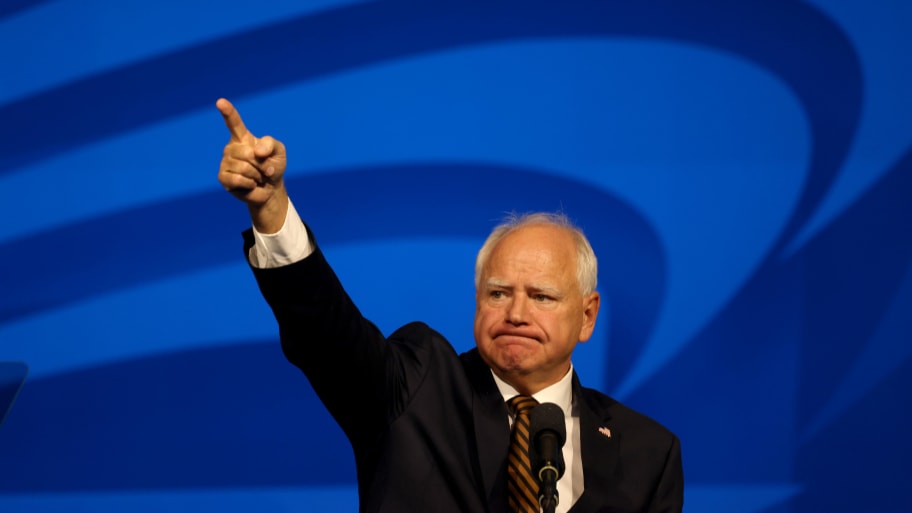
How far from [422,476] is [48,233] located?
1628mm

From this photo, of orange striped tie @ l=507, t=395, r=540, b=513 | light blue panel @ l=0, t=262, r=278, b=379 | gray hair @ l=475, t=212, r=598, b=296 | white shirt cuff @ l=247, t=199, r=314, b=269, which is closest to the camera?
white shirt cuff @ l=247, t=199, r=314, b=269

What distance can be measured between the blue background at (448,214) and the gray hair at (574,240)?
0.83 metres

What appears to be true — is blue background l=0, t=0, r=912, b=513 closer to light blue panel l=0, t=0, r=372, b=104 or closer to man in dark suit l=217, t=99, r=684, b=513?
light blue panel l=0, t=0, r=372, b=104

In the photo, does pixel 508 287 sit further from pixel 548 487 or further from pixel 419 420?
pixel 548 487

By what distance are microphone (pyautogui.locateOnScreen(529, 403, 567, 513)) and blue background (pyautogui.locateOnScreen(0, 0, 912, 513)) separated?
4.98 feet

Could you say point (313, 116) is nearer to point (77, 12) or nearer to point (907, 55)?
point (77, 12)

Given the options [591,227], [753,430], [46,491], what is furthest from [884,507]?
[46,491]

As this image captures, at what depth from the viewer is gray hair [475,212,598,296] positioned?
2.32 m

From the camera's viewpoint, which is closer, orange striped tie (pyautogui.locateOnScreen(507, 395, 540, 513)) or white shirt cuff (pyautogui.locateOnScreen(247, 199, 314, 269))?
white shirt cuff (pyautogui.locateOnScreen(247, 199, 314, 269))

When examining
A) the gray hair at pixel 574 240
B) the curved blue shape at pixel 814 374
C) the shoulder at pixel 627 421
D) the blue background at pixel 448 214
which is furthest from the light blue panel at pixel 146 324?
the curved blue shape at pixel 814 374

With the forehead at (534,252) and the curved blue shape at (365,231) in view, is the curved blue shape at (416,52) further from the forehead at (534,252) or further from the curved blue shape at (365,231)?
the forehead at (534,252)

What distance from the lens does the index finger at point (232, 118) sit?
1630 millimetres

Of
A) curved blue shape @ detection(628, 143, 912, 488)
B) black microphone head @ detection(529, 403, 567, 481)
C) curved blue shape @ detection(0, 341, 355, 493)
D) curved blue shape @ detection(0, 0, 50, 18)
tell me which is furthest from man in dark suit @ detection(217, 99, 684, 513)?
curved blue shape @ detection(0, 0, 50, 18)

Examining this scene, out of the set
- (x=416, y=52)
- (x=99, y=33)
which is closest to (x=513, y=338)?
(x=416, y=52)
